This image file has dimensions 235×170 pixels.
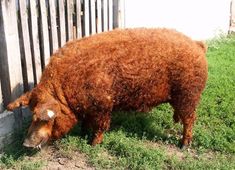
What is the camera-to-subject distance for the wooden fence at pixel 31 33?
209 inches

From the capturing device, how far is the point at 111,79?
207 inches

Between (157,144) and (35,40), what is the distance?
2083 mm

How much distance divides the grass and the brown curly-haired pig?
31cm

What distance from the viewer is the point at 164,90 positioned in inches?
216

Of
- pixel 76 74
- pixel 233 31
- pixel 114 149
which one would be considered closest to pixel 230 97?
pixel 114 149

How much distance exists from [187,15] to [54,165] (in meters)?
5.53

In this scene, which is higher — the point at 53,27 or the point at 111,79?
the point at 53,27

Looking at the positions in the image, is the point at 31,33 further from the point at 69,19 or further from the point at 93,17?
the point at 93,17

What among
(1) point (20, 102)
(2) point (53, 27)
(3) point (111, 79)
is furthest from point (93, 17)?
(1) point (20, 102)

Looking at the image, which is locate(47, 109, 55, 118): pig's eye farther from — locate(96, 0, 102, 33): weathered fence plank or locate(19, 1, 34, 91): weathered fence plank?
locate(96, 0, 102, 33): weathered fence plank

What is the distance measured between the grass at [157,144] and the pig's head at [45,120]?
0.34 meters

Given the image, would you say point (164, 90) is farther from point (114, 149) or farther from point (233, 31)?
point (233, 31)

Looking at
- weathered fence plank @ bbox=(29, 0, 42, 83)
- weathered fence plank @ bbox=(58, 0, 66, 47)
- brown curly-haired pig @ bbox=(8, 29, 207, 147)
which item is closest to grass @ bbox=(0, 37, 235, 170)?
brown curly-haired pig @ bbox=(8, 29, 207, 147)

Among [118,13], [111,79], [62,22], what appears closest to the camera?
[111,79]
